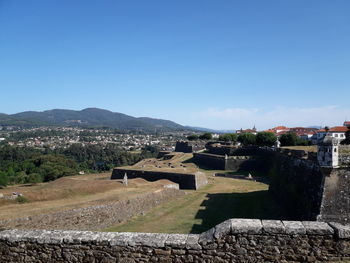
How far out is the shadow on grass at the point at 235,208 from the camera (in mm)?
18297

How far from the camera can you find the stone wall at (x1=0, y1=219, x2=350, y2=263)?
522 centimetres

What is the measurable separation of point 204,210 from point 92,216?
844 centimetres

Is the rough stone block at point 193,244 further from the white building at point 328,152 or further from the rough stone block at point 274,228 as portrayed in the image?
the white building at point 328,152

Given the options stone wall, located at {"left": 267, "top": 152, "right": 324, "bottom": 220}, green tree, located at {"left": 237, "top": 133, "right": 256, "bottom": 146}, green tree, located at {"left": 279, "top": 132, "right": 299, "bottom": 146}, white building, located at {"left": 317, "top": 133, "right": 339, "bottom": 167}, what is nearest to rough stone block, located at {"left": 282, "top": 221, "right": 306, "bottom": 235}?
stone wall, located at {"left": 267, "top": 152, "right": 324, "bottom": 220}

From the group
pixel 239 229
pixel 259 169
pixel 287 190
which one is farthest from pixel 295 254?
pixel 259 169

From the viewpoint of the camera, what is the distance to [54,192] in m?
20.2

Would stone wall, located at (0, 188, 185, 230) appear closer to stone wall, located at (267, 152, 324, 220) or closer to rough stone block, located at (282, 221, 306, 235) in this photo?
stone wall, located at (267, 152, 324, 220)

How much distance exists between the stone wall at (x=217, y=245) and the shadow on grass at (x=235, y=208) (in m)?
11.0

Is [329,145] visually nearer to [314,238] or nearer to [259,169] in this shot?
[314,238]

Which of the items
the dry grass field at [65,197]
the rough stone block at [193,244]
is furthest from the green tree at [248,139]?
the rough stone block at [193,244]

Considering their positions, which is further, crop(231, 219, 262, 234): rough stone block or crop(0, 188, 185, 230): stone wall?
crop(0, 188, 185, 230): stone wall

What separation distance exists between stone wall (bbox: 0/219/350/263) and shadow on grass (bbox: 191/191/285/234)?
11.0 meters

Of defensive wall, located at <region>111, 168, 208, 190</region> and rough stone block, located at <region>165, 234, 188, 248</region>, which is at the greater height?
rough stone block, located at <region>165, 234, 188, 248</region>

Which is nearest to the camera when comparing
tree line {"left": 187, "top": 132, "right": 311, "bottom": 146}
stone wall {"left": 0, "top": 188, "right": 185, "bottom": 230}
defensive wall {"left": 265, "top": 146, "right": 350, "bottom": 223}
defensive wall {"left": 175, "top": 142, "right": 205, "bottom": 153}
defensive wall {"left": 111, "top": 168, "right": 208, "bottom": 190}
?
defensive wall {"left": 265, "top": 146, "right": 350, "bottom": 223}
